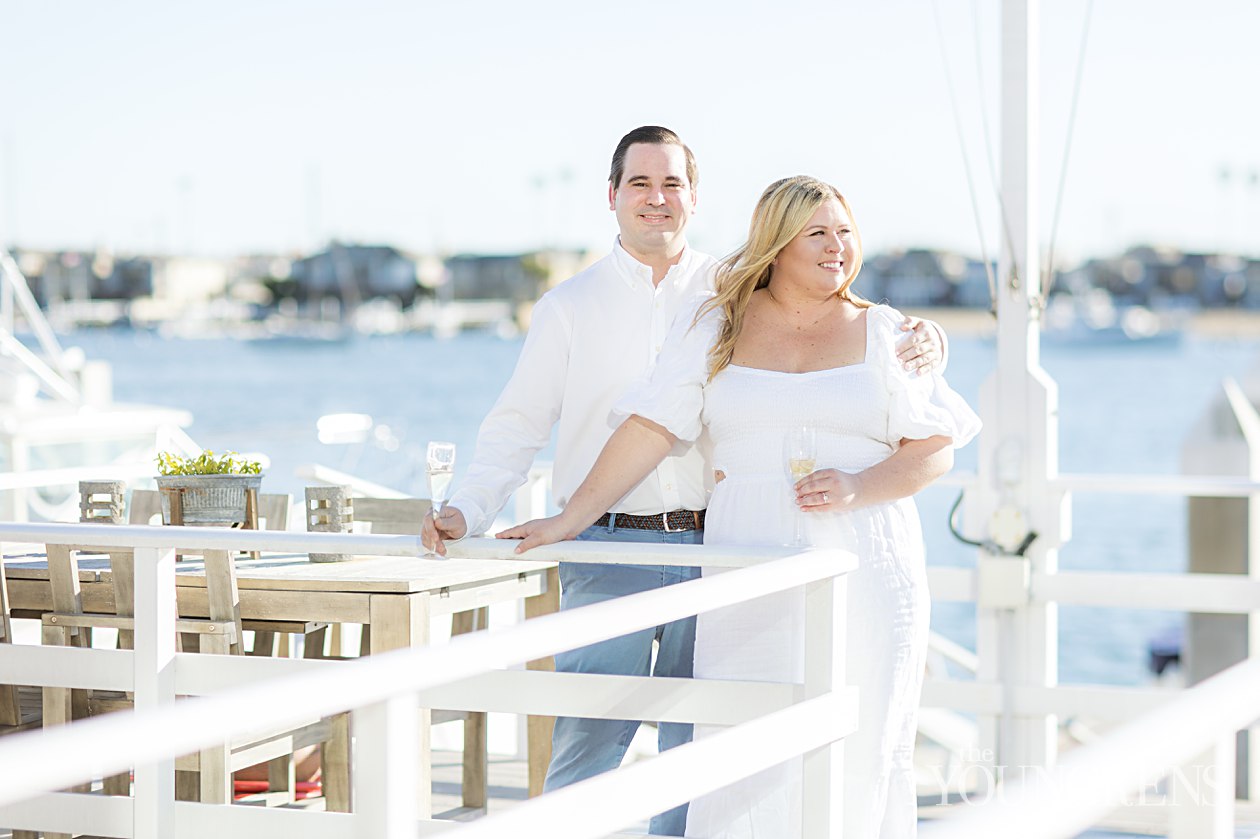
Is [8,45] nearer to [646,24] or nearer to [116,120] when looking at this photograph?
[116,120]

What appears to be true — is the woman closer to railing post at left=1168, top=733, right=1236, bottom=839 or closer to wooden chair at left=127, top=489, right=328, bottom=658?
railing post at left=1168, top=733, right=1236, bottom=839

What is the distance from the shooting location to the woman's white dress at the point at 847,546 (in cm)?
286

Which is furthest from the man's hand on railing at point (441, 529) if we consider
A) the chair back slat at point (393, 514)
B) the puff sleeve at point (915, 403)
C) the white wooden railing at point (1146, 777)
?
the chair back slat at point (393, 514)

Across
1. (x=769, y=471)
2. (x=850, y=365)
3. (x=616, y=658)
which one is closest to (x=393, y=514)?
(x=616, y=658)

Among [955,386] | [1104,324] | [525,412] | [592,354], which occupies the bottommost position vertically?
[525,412]

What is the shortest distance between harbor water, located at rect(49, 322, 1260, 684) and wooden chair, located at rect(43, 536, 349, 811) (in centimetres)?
387

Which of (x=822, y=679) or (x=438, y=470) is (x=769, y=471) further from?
(x=438, y=470)

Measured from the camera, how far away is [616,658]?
10.3ft

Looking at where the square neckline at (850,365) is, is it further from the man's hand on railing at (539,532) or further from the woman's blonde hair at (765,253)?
the man's hand on railing at (539,532)

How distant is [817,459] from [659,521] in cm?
42

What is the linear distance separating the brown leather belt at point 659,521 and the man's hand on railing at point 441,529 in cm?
42

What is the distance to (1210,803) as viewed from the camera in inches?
70.1

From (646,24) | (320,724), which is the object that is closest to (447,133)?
(646,24)

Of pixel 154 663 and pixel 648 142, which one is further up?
pixel 648 142
